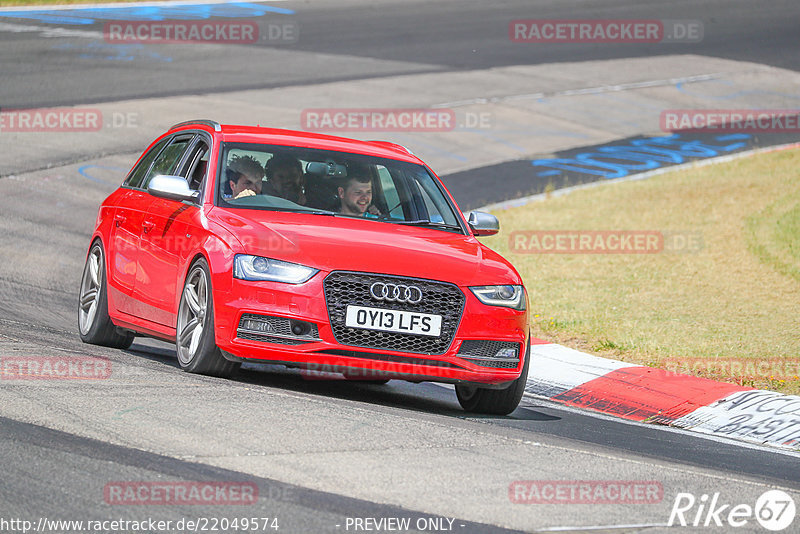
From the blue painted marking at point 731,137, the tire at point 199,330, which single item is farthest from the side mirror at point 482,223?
the blue painted marking at point 731,137

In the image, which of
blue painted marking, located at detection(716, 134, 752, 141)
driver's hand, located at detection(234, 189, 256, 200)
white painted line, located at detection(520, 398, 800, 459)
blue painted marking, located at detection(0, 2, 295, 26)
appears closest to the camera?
white painted line, located at detection(520, 398, 800, 459)

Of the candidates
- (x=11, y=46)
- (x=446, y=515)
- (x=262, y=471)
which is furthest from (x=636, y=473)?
(x=11, y=46)

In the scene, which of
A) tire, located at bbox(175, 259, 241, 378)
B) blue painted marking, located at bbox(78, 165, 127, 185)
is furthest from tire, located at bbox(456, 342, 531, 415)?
blue painted marking, located at bbox(78, 165, 127, 185)

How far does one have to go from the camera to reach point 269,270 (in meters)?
7.48

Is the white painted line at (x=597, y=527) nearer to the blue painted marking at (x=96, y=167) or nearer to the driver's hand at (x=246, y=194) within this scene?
the driver's hand at (x=246, y=194)

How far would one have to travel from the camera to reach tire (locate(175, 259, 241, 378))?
768cm

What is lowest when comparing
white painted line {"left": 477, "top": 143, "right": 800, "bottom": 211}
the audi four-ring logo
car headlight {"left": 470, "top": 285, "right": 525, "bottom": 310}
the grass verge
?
the grass verge

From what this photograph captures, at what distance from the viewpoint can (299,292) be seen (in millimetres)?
7418

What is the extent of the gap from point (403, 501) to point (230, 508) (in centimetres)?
76

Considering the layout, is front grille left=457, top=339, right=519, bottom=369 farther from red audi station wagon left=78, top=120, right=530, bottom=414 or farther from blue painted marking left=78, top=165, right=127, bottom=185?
blue painted marking left=78, top=165, right=127, bottom=185

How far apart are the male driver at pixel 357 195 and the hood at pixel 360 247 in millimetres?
274

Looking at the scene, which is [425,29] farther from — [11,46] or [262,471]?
[262,471]

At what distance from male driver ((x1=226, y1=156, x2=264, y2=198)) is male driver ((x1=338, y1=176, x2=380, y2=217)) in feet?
1.86

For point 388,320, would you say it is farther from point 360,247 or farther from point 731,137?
point 731,137
